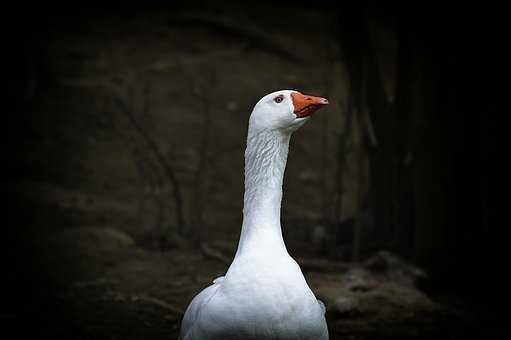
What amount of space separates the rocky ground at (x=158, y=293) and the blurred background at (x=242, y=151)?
3cm

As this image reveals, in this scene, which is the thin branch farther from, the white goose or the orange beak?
the orange beak

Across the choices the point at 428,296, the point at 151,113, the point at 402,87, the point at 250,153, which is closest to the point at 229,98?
the point at 151,113

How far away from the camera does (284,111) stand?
13.6 feet

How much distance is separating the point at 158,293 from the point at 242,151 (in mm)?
2472

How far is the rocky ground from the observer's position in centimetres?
655

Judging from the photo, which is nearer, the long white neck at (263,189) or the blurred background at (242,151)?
the long white neck at (263,189)

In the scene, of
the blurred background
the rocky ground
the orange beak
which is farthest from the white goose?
the blurred background

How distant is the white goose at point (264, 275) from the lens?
3.74 metres

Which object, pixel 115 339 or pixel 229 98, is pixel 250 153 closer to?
pixel 115 339

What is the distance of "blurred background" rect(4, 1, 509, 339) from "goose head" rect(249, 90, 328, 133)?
3352mm

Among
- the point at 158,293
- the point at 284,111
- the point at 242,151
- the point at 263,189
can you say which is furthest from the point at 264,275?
the point at 242,151

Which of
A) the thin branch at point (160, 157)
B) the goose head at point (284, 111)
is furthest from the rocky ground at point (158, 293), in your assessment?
the goose head at point (284, 111)

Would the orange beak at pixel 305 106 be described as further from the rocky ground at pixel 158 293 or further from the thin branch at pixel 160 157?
the thin branch at pixel 160 157

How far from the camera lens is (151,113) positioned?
29.7ft
